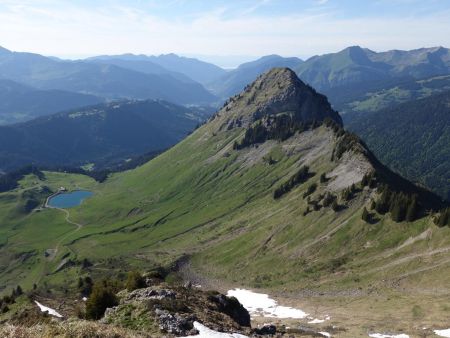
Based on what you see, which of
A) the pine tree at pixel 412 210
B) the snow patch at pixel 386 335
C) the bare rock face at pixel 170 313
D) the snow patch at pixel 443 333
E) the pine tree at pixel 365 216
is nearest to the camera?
the bare rock face at pixel 170 313

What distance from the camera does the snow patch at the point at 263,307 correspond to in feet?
316

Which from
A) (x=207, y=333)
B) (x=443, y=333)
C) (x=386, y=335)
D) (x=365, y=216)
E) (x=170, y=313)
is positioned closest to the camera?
(x=207, y=333)

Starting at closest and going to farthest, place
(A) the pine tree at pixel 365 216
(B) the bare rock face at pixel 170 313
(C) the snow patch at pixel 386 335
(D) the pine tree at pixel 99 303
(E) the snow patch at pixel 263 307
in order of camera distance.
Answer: (B) the bare rock face at pixel 170 313
(D) the pine tree at pixel 99 303
(C) the snow patch at pixel 386 335
(E) the snow patch at pixel 263 307
(A) the pine tree at pixel 365 216

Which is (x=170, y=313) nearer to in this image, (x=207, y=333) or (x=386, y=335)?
(x=207, y=333)

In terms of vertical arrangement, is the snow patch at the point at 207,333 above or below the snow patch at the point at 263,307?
above

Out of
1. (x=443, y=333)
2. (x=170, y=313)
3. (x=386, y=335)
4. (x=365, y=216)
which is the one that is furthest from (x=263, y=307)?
(x=170, y=313)

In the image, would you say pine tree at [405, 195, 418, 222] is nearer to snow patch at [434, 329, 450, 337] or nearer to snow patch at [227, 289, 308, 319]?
snow patch at [227, 289, 308, 319]

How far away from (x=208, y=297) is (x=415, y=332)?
3553 cm

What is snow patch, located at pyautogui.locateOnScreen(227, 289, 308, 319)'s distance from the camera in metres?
96.4

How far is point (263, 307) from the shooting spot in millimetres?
106938

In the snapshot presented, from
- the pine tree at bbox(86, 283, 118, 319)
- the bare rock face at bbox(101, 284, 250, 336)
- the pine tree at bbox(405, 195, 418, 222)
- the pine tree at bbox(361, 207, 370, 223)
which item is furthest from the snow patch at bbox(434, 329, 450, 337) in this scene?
the pine tree at bbox(361, 207, 370, 223)

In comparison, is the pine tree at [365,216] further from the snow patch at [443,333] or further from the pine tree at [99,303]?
the pine tree at [99,303]

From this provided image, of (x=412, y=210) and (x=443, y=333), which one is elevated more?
(x=412, y=210)

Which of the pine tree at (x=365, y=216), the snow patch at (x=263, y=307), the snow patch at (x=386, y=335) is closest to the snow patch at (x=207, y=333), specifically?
the snow patch at (x=386, y=335)
